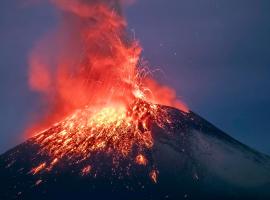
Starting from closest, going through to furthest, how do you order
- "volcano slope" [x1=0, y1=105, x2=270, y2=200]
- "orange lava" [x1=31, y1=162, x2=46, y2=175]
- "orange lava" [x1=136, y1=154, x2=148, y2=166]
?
"volcano slope" [x1=0, y1=105, x2=270, y2=200]
"orange lava" [x1=136, y1=154, x2=148, y2=166]
"orange lava" [x1=31, y1=162, x2=46, y2=175]

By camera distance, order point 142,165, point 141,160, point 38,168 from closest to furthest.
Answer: point 142,165
point 141,160
point 38,168

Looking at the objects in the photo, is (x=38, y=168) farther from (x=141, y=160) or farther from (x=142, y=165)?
(x=142, y=165)

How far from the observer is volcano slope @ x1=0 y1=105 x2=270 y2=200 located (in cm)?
7931

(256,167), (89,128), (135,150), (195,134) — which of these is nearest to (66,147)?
(89,128)

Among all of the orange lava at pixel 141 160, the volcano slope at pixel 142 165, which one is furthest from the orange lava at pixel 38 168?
the orange lava at pixel 141 160

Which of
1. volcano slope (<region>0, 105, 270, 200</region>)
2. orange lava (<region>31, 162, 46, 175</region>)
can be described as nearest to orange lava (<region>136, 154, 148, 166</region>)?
volcano slope (<region>0, 105, 270, 200</region>)

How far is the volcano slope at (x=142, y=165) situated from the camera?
260 ft

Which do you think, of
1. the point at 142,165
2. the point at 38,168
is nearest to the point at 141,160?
the point at 142,165

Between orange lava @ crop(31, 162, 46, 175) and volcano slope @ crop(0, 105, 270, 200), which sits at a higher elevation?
volcano slope @ crop(0, 105, 270, 200)

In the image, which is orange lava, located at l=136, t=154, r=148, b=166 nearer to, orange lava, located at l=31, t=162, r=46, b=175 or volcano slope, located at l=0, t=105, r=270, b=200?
volcano slope, located at l=0, t=105, r=270, b=200

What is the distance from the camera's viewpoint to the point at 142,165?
84.2 meters

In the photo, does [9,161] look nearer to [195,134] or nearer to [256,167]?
[195,134]

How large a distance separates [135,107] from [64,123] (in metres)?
12.4

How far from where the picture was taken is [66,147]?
91812 millimetres
